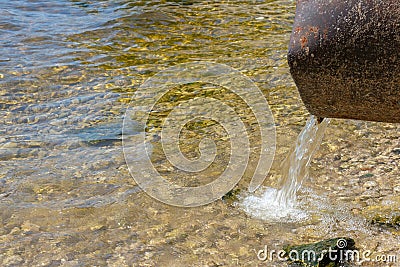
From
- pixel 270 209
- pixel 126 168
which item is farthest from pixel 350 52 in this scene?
pixel 126 168

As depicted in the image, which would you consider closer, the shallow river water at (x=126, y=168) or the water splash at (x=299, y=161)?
the shallow river water at (x=126, y=168)

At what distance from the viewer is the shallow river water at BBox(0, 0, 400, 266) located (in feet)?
10.1

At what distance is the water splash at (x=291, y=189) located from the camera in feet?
11.0

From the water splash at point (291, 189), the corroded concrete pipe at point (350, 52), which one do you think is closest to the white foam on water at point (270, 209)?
the water splash at point (291, 189)

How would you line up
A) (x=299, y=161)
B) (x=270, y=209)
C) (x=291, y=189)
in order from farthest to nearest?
(x=299, y=161) → (x=291, y=189) → (x=270, y=209)

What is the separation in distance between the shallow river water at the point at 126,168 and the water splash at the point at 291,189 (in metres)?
0.04

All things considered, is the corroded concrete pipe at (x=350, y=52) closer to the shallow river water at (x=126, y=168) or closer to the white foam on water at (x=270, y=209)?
the shallow river water at (x=126, y=168)

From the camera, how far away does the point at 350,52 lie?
2160mm

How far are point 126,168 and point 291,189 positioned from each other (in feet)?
3.69

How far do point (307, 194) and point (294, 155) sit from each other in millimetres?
359

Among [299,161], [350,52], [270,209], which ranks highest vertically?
[350,52]

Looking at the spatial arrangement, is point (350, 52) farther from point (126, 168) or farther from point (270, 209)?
point (126, 168)

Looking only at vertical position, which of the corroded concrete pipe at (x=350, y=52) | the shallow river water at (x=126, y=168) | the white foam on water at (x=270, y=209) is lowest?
the white foam on water at (x=270, y=209)

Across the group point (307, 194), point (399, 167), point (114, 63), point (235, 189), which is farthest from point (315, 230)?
point (114, 63)
